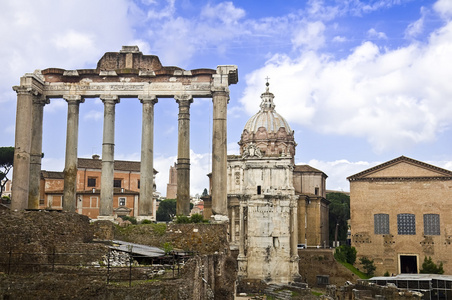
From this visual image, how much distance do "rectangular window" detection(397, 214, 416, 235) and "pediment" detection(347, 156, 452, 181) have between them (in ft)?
12.3

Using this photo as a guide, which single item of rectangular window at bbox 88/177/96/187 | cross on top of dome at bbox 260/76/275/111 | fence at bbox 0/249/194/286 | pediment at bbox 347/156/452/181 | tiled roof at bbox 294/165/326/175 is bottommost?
fence at bbox 0/249/194/286

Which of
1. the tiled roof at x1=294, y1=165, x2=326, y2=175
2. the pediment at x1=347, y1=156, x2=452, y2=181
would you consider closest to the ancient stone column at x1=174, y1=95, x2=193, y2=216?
the pediment at x1=347, y1=156, x2=452, y2=181

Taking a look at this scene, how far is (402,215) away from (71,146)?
3763cm

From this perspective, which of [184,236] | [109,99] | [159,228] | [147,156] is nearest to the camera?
[184,236]

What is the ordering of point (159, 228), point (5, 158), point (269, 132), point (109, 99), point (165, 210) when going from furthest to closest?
point (165, 210), point (269, 132), point (5, 158), point (109, 99), point (159, 228)

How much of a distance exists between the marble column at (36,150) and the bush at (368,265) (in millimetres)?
36188

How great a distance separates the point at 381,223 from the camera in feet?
177

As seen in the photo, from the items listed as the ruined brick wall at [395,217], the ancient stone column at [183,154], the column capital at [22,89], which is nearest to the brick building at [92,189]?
the ruined brick wall at [395,217]

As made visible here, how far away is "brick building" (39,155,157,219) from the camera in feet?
158

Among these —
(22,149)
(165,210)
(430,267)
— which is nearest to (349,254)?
(430,267)

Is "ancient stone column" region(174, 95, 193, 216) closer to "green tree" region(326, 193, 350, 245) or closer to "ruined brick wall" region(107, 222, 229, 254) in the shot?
"ruined brick wall" region(107, 222, 229, 254)

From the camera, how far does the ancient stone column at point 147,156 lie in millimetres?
24516

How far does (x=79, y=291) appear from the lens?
43.5 feet

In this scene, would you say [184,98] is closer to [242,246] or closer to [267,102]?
[242,246]
